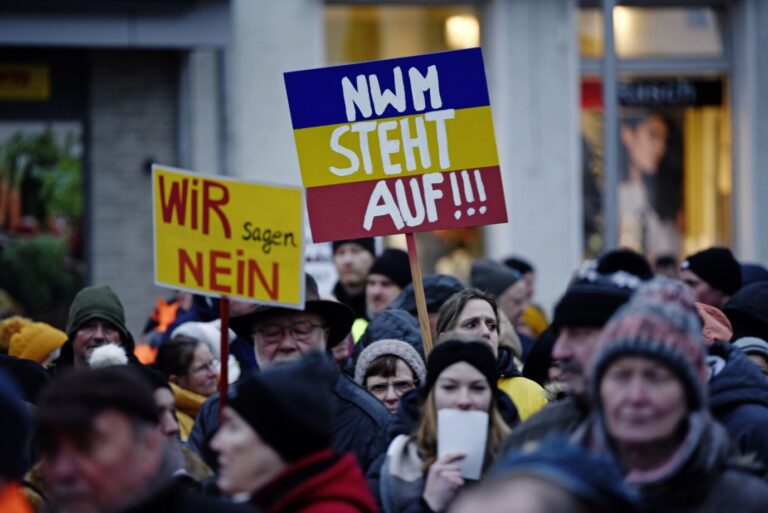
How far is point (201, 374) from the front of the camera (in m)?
7.75

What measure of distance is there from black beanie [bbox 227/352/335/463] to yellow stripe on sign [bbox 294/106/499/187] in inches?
95.4

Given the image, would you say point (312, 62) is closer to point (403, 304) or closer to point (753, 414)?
point (403, 304)

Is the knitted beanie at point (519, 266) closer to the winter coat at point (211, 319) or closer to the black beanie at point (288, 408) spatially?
the winter coat at point (211, 319)

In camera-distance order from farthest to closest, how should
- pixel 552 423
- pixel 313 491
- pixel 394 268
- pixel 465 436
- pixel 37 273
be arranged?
pixel 37 273
pixel 394 268
pixel 465 436
pixel 552 423
pixel 313 491

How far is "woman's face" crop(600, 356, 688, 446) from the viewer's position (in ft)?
12.1

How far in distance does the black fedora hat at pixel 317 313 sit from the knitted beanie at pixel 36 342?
201cm

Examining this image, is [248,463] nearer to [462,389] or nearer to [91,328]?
[462,389]

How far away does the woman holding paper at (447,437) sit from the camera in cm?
473

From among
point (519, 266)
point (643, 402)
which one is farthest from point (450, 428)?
point (519, 266)

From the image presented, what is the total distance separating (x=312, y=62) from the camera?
1470 centimetres

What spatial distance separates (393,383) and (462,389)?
1547 millimetres

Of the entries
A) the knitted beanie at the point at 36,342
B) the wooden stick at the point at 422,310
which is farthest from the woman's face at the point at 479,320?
the knitted beanie at the point at 36,342

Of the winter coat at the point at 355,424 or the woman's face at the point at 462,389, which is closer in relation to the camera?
the woman's face at the point at 462,389

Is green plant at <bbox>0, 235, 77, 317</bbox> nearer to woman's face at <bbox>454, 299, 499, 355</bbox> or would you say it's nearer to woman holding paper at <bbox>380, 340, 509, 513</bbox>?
woman's face at <bbox>454, 299, 499, 355</bbox>
